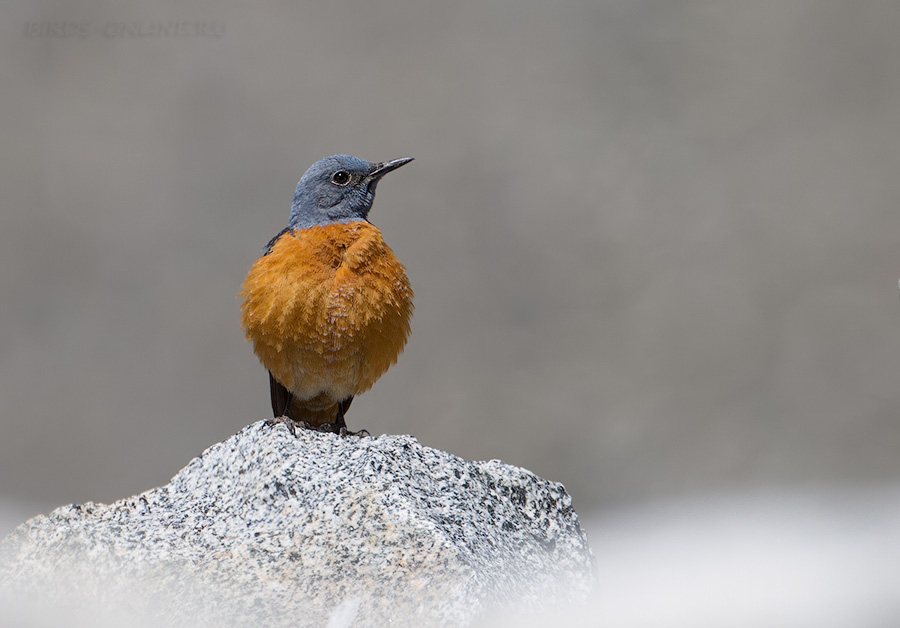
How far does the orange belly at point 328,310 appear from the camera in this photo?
718cm

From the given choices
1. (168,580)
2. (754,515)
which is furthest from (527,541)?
(754,515)

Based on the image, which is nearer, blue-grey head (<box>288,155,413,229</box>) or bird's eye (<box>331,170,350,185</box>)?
blue-grey head (<box>288,155,413,229</box>)

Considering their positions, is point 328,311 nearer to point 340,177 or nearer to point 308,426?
point 308,426

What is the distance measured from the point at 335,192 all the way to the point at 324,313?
140cm

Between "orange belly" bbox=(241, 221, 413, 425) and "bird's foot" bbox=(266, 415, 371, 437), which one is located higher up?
"orange belly" bbox=(241, 221, 413, 425)

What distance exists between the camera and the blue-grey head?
8.09m

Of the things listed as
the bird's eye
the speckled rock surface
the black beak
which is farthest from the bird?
the speckled rock surface

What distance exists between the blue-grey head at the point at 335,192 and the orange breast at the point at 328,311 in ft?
1.23

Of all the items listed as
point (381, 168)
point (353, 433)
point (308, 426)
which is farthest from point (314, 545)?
point (381, 168)

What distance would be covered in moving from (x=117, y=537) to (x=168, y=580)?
1.57 feet

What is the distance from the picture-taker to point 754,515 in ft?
46.1

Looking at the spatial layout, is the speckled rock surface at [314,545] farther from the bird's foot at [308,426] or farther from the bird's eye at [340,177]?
the bird's eye at [340,177]

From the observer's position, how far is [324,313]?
716cm

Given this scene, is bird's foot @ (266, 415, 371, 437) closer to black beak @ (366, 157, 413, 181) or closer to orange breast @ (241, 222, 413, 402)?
orange breast @ (241, 222, 413, 402)
